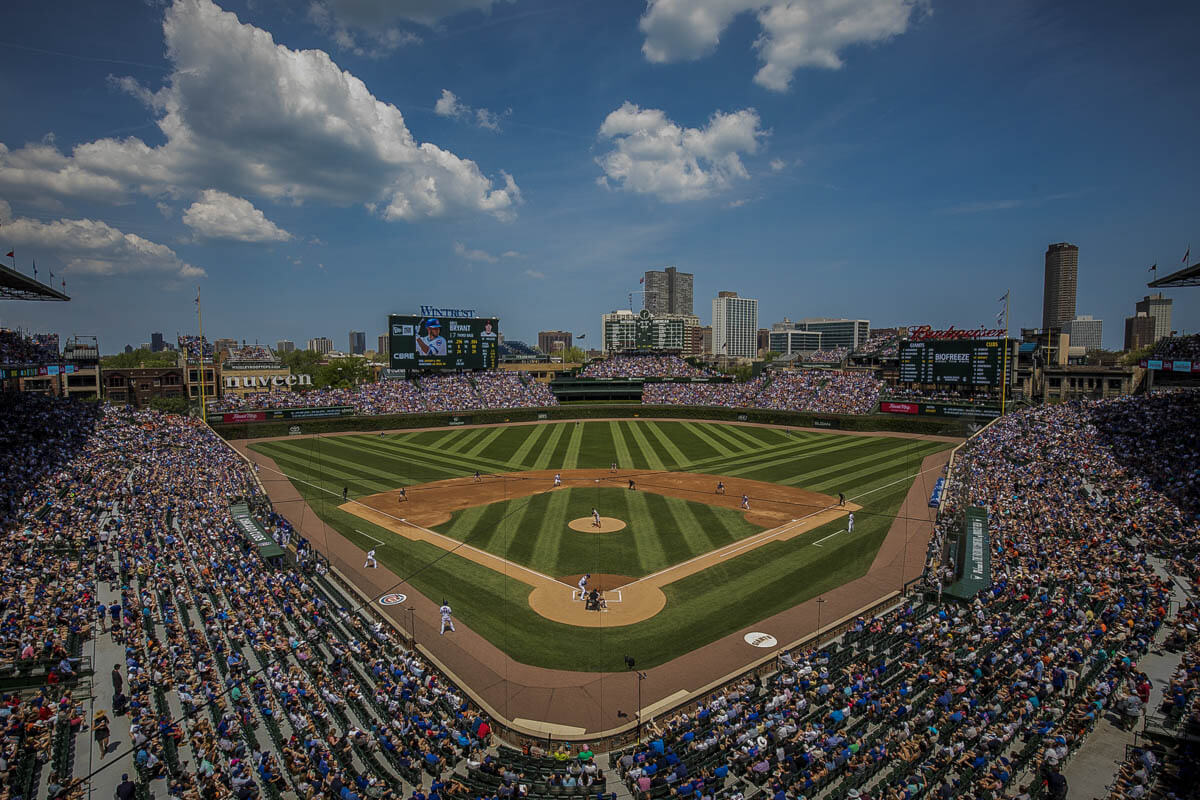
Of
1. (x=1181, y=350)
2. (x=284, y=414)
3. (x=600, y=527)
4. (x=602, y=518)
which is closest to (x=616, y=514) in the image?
(x=602, y=518)

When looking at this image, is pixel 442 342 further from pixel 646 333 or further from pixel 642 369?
pixel 646 333

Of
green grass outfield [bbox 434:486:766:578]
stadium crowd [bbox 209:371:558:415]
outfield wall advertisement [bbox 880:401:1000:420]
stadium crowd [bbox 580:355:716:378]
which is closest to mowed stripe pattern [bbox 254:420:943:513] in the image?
outfield wall advertisement [bbox 880:401:1000:420]

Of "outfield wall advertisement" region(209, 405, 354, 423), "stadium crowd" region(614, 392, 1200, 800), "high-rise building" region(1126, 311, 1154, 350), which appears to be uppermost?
"high-rise building" region(1126, 311, 1154, 350)

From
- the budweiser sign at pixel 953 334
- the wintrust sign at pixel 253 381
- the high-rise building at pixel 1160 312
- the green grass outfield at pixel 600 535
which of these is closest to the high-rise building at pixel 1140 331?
the high-rise building at pixel 1160 312

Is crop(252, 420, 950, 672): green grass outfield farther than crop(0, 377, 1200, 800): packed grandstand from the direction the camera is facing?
Yes

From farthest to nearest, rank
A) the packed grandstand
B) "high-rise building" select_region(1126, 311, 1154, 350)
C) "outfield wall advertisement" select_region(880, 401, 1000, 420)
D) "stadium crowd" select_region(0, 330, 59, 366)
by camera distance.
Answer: "high-rise building" select_region(1126, 311, 1154, 350) → "outfield wall advertisement" select_region(880, 401, 1000, 420) → "stadium crowd" select_region(0, 330, 59, 366) → the packed grandstand

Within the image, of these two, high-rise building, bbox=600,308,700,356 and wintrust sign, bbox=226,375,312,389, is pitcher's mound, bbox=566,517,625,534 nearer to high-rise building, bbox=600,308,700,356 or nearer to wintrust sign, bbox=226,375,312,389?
high-rise building, bbox=600,308,700,356
